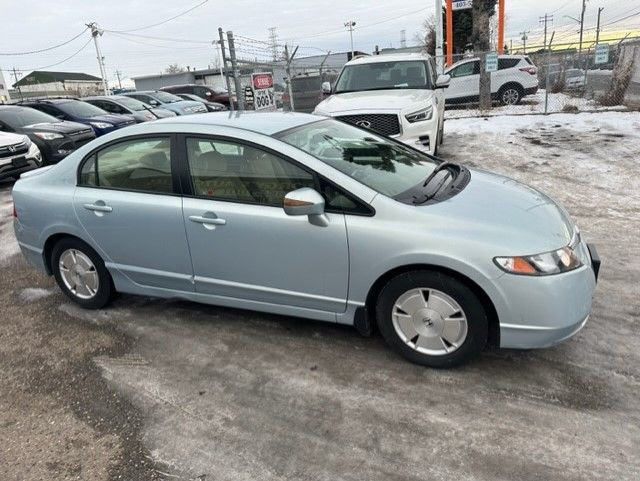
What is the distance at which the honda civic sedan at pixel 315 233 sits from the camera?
117 inches

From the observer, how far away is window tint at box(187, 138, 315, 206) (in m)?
3.41

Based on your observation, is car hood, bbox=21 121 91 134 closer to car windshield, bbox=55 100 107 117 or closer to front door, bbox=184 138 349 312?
car windshield, bbox=55 100 107 117

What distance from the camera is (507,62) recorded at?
16.1m

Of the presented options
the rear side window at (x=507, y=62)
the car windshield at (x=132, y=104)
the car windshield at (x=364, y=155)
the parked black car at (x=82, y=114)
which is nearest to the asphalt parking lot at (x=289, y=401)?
the car windshield at (x=364, y=155)

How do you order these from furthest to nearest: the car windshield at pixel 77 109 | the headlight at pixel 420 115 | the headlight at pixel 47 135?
1. the car windshield at pixel 77 109
2. the headlight at pixel 47 135
3. the headlight at pixel 420 115

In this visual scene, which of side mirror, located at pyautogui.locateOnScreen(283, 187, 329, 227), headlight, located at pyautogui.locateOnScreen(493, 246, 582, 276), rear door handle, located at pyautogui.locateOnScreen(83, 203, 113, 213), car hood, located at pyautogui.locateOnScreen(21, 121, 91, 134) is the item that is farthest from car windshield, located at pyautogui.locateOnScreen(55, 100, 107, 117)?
headlight, located at pyautogui.locateOnScreen(493, 246, 582, 276)

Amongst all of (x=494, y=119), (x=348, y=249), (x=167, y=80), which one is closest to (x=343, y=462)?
(x=348, y=249)

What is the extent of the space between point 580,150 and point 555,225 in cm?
728

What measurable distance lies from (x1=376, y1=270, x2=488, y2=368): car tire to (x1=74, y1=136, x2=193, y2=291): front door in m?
1.54

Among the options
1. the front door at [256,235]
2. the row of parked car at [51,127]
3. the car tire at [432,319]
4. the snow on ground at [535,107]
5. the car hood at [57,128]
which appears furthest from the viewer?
the snow on ground at [535,107]

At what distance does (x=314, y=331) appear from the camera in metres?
3.83

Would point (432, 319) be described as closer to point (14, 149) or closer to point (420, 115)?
point (420, 115)

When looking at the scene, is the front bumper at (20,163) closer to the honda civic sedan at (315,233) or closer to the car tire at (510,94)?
the honda civic sedan at (315,233)

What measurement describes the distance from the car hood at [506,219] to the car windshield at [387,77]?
5782 millimetres
